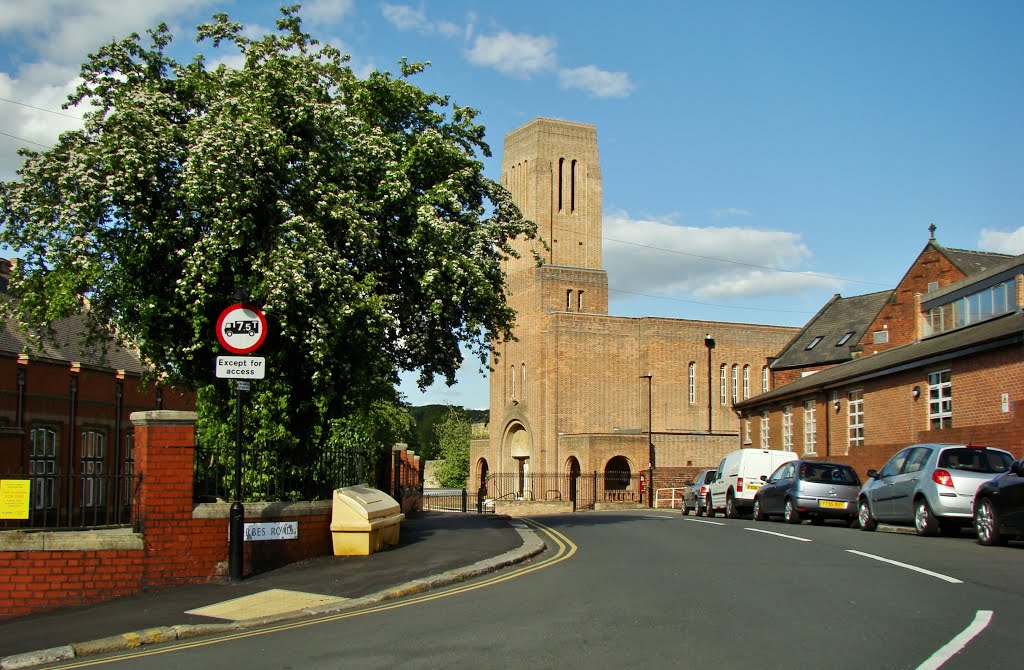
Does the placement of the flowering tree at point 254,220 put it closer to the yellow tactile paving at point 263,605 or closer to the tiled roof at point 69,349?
the yellow tactile paving at point 263,605

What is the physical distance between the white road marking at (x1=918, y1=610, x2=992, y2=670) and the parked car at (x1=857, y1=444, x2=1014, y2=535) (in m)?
8.39

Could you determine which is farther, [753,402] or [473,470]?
[473,470]

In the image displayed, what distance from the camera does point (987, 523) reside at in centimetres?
1488

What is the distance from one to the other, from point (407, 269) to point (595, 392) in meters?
50.7

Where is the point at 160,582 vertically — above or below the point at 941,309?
below

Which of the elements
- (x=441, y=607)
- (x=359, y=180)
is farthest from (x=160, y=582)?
(x=359, y=180)

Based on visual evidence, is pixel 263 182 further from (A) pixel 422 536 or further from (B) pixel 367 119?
(A) pixel 422 536

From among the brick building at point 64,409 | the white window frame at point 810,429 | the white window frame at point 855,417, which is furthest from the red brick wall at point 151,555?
the white window frame at point 810,429

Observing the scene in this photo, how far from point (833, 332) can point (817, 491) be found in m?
33.4

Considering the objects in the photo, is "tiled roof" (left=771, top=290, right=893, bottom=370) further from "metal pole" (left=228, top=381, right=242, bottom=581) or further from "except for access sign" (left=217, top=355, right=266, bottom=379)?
"metal pole" (left=228, top=381, right=242, bottom=581)

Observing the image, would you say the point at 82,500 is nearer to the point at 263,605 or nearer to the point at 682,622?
the point at 263,605

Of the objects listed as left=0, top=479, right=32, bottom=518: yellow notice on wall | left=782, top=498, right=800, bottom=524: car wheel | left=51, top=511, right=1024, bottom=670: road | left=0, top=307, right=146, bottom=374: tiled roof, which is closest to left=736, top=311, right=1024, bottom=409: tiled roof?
left=782, top=498, right=800, bottom=524: car wheel

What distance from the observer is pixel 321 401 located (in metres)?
15.2

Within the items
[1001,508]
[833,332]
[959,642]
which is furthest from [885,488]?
[833,332]
